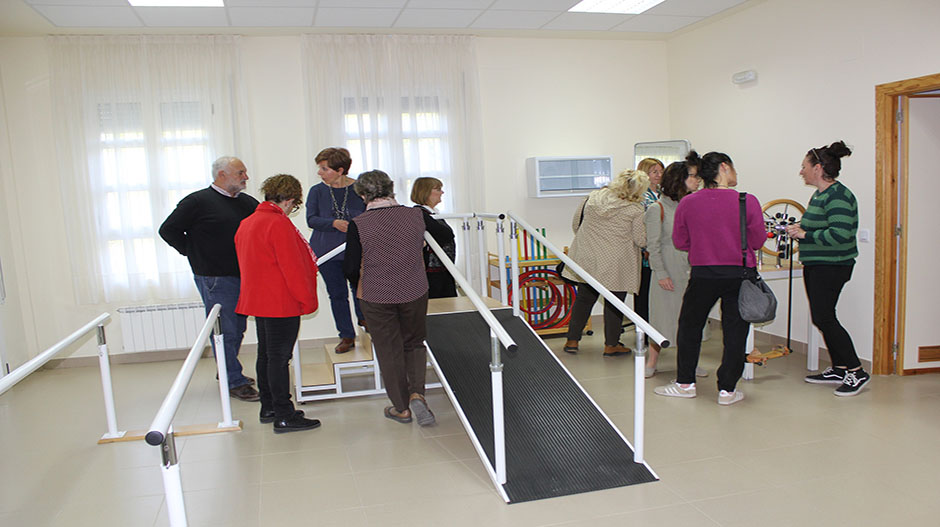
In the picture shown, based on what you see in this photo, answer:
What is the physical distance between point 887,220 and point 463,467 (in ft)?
11.2

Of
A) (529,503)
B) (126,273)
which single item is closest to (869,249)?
(529,503)

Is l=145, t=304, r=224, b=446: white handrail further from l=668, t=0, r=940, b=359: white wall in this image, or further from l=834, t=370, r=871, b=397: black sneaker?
l=668, t=0, r=940, b=359: white wall

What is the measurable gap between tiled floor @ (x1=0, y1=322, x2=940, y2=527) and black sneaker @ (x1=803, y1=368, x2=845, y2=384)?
89mm

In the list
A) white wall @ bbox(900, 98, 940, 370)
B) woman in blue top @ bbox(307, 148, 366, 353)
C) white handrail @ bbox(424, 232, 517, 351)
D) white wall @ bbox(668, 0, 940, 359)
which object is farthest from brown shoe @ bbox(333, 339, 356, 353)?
white wall @ bbox(900, 98, 940, 370)

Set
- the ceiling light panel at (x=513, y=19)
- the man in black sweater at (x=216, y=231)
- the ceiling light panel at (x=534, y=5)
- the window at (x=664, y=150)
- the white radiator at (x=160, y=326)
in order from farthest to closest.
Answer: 1. the window at (x=664, y=150)
2. the white radiator at (x=160, y=326)
3. the ceiling light panel at (x=513, y=19)
4. the ceiling light panel at (x=534, y=5)
5. the man in black sweater at (x=216, y=231)

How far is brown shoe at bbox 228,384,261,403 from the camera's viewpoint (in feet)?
14.9

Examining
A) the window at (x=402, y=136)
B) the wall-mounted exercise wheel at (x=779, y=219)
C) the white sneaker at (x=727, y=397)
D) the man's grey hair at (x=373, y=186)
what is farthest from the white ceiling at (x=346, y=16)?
the white sneaker at (x=727, y=397)

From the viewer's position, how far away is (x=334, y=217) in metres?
4.58

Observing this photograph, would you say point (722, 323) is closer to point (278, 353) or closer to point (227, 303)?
point (278, 353)

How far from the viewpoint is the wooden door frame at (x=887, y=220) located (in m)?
4.46

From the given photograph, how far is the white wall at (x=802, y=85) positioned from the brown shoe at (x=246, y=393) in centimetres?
423

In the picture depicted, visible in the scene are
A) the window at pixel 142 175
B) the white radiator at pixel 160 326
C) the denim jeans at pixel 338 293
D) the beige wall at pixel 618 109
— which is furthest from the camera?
the white radiator at pixel 160 326

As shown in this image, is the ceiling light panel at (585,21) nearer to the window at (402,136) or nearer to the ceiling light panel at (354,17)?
the window at (402,136)

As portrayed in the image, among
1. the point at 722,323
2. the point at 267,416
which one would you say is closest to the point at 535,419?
the point at 722,323
